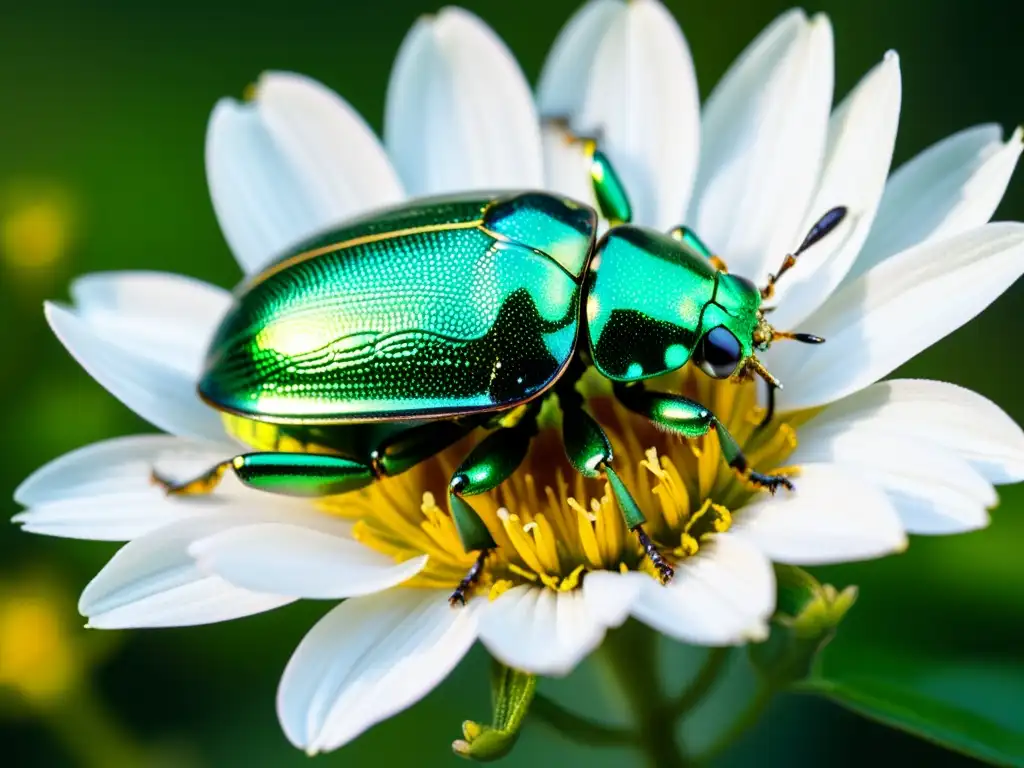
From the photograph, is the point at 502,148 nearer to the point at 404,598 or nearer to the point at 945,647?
the point at 404,598

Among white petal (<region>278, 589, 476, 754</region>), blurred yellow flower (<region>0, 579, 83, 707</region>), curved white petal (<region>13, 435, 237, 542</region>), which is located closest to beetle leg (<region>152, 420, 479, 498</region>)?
curved white petal (<region>13, 435, 237, 542</region>)

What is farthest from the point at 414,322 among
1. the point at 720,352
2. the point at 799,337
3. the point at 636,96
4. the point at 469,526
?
the point at 636,96

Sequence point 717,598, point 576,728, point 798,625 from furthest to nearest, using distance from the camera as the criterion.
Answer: point 576,728 → point 798,625 → point 717,598

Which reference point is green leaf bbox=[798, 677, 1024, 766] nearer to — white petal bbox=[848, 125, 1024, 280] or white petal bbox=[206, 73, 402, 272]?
white petal bbox=[848, 125, 1024, 280]

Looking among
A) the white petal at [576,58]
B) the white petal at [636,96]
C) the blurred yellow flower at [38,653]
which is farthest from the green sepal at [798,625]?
the blurred yellow flower at [38,653]

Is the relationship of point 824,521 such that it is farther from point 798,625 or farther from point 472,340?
point 472,340

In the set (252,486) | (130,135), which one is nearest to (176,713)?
(252,486)
